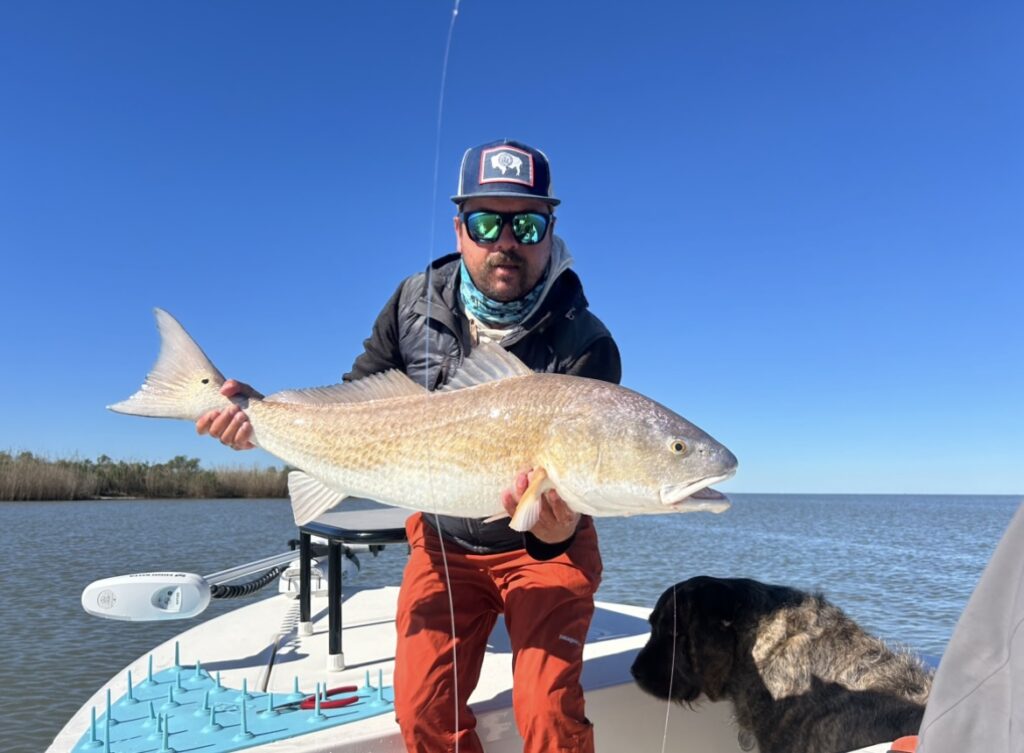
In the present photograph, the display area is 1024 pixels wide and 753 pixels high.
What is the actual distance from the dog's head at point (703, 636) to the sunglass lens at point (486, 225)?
7.04ft

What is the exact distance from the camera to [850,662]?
3.52 m

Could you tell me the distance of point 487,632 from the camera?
3.54 meters

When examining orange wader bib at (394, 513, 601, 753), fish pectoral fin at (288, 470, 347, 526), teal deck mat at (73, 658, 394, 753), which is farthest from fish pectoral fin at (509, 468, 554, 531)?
teal deck mat at (73, 658, 394, 753)

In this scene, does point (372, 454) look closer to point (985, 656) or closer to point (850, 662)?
point (985, 656)

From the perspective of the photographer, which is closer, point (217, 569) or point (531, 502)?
point (531, 502)

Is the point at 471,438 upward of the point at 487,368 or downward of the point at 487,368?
downward

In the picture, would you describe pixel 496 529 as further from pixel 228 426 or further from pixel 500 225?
pixel 500 225

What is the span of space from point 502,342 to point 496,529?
935mm

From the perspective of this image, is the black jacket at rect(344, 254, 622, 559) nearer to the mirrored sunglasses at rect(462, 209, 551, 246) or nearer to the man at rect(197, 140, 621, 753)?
the man at rect(197, 140, 621, 753)

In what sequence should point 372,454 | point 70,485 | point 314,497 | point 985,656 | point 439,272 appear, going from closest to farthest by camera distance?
point 985,656 → point 372,454 → point 314,497 → point 439,272 → point 70,485

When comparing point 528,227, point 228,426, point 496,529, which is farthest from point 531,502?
point 228,426

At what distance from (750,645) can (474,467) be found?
1981mm

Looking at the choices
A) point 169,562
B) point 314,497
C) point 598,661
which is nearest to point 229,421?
point 314,497

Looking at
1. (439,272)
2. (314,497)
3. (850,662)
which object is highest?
(439,272)
